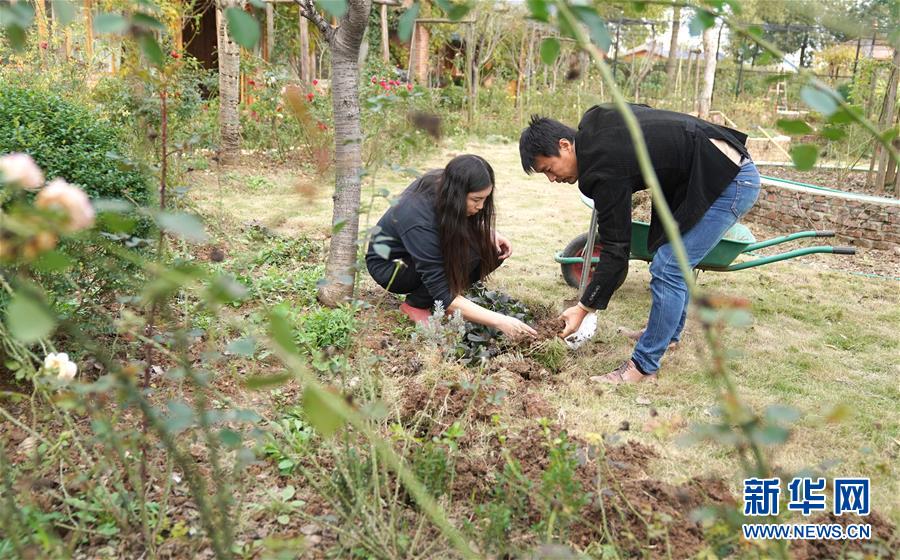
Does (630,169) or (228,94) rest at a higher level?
(228,94)

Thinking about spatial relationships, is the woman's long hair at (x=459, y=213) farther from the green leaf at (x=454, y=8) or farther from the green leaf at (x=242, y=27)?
the green leaf at (x=242, y=27)

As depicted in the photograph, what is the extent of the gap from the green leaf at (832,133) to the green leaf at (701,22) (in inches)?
9.5

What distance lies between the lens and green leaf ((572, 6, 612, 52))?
98 cm

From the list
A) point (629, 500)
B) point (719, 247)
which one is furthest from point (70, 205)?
point (719, 247)

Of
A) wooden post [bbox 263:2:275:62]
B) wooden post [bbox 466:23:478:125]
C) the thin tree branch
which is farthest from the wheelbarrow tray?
wooden post [bbox 466:23:478:125]

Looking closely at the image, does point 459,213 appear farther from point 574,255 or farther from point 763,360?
point 763,360

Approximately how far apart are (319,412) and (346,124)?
9.72 feet

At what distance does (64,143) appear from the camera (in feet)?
9.94

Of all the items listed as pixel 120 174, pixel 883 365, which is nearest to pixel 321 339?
pixel 120 174

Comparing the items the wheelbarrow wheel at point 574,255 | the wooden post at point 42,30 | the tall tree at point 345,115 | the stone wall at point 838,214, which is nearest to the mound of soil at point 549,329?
the tall tree at point 345,115

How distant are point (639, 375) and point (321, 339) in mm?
1558

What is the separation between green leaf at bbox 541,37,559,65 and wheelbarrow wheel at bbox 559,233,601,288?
334 cm

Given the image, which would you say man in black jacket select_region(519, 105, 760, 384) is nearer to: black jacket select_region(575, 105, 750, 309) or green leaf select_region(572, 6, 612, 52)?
black jacket select_region(575, 105, 750, 309)

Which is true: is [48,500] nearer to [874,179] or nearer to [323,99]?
[323,99]
